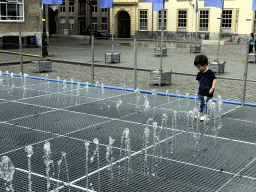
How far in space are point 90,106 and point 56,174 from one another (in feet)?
12.4

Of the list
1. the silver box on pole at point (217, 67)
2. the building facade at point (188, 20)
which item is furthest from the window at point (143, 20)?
the silver box on pole at point (217, 67)

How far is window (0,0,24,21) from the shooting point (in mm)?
27953

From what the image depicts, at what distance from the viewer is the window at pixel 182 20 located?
1797 inches

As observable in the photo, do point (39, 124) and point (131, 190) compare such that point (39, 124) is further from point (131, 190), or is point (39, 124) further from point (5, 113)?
point (131, 190)

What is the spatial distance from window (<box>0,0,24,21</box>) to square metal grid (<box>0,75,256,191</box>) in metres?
20.5

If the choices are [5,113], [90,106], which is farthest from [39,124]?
[90,106]

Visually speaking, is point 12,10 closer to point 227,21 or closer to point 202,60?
point 202,60

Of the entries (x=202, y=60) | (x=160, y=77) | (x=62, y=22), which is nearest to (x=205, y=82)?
(x=202, y=60)

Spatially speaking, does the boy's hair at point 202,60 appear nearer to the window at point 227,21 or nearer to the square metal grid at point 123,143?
the square metal grid at point 123,143

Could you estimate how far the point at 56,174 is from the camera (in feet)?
15.4

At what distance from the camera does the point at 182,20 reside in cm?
Result: 4588

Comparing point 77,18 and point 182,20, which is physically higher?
point 77,18

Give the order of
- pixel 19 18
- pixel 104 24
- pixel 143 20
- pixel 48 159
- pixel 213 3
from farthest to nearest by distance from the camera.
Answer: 1. pixel 104 24
2. pixel 143 20
3. pixel 19 18
4. pixel 213 3
5. pixel 48 159

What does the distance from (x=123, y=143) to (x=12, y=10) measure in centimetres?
2526
